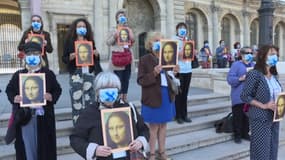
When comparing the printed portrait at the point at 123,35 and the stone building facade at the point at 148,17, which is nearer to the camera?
the printed portrait at the point at 123,35

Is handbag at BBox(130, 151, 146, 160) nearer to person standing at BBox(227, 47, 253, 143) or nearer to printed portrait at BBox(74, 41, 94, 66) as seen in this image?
printed portrait at BBox(74, 41, 94, 66)

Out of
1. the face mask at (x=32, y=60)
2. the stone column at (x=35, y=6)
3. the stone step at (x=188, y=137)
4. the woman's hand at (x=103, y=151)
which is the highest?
the stone column at (x=35, y=6)

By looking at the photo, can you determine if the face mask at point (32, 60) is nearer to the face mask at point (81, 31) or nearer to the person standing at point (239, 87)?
the face mask at point (81, 31)

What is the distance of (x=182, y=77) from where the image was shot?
6500 millimetres

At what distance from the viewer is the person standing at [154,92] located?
4.75 metres

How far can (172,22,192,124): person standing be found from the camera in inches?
245

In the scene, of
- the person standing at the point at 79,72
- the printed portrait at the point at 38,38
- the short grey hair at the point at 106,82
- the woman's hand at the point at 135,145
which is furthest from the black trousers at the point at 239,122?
the short grey hair at the point at 106,82

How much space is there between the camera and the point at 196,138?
641 centimetres

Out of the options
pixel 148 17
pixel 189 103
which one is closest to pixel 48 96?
pixel 189 103

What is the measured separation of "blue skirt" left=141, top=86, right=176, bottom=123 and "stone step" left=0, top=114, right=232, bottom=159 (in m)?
1.13

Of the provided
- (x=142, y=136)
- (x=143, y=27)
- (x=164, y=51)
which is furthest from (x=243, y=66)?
(x=143, y=27)

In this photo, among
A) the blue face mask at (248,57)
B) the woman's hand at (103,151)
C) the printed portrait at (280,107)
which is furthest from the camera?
the blue face mask at (248,57)

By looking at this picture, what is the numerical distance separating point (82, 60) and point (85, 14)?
48.1ft

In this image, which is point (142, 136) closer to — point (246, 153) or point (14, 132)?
point (14, 132)
